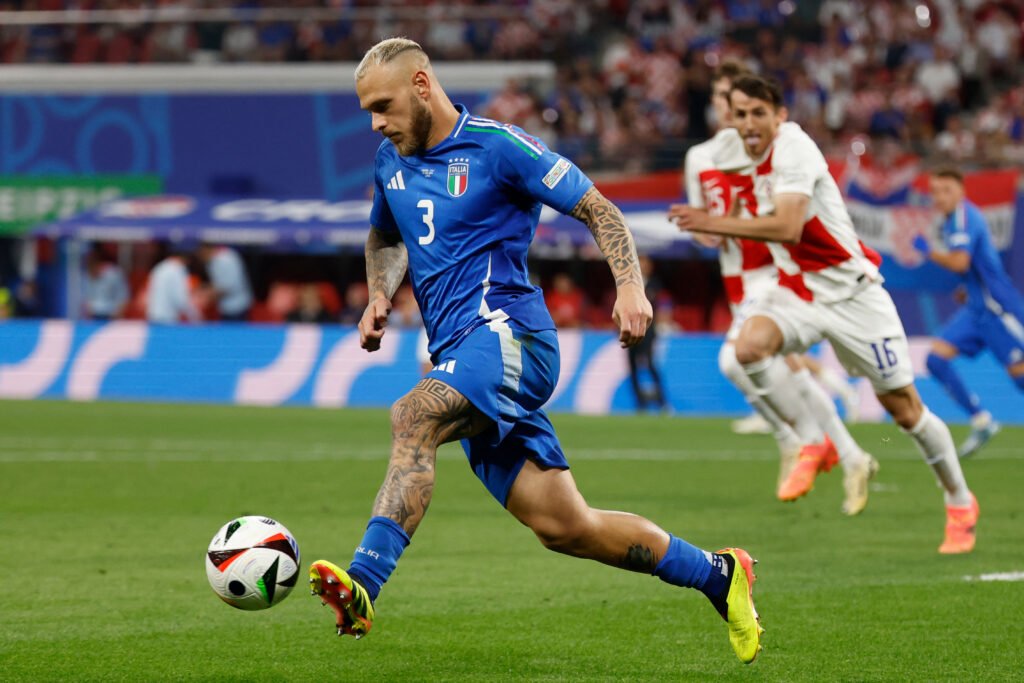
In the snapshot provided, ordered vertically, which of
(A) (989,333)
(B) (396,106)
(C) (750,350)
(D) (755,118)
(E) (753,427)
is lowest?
(E) (753,427)

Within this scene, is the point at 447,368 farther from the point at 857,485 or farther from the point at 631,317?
the point at 857,485

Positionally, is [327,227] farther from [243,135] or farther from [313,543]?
[313,543]

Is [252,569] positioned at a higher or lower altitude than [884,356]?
higher

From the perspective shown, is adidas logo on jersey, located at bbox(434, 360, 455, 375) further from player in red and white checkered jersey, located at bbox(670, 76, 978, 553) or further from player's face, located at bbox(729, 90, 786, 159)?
player's face, located at bbox(729, 90, 786, 159)

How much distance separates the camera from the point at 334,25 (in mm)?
29141

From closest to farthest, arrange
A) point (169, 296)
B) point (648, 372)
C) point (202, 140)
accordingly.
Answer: point (648, 372) → point (169, 296) → point (202, 140)

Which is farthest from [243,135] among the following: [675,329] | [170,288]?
[675,329]

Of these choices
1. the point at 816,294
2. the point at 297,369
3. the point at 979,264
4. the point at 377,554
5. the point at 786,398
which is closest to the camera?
the point at 377,554

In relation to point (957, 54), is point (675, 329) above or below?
below

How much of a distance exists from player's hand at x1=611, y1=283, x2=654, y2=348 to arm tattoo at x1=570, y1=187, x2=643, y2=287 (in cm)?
16

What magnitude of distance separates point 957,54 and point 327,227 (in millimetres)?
10178

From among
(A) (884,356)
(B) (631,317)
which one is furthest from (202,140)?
(B) (631,317)

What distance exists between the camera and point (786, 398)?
1002 cm

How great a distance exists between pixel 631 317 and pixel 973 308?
11143 millimetres
